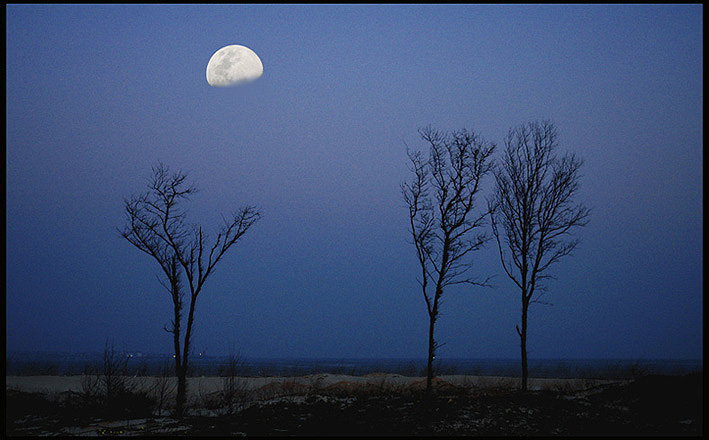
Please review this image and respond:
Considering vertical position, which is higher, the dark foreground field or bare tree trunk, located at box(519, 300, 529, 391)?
bare tree trunk, located at box(519, 300, 529, 391)

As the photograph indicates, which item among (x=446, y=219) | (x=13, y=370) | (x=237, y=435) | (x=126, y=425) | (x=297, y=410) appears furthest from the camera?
(x=13, y=370)

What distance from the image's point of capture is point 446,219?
71.1ft

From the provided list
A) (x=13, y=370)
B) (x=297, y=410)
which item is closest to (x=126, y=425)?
(x=297, y=410)

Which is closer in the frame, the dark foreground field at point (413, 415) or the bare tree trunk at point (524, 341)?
the dark foreground field at point (413, 415)

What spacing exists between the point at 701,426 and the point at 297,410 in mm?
10686

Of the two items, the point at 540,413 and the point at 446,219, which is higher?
the point at 446,219

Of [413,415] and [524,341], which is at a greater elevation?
[524,341]

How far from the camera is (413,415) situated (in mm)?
16688

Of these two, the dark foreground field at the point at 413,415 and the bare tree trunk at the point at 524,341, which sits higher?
the bare tree trunk at the point at 524,341

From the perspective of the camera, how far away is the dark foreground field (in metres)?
14.9

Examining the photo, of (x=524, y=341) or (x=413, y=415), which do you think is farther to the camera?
(x=524, y=341)

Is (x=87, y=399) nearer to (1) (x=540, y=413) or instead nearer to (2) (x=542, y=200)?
(1) (x=540, y=413)

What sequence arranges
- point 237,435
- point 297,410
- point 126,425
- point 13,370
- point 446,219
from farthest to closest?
point 13,370
point 446,219
point 297,410
point 126,425
point 237,435

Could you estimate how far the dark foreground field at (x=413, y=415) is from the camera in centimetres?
1494
